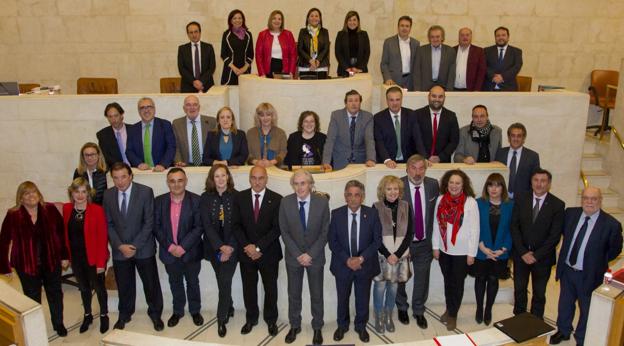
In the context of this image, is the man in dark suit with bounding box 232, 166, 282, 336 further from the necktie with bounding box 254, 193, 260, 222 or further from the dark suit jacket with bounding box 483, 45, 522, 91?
the dark suit jacket with bounding box 483, 45, 522, 91

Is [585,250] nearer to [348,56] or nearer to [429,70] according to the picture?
[429,70]

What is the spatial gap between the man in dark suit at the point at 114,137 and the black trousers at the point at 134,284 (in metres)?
1.25

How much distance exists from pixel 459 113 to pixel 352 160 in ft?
6.38

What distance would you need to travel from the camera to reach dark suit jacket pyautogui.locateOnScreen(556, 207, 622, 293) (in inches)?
202

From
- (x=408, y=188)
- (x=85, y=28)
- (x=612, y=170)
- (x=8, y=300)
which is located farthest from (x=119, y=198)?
(x=612, y=170)

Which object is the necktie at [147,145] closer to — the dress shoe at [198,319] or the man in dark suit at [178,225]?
the man in dark suit at [178,225]

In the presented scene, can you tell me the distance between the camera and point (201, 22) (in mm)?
9883

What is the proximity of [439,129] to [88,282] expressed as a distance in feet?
13.1

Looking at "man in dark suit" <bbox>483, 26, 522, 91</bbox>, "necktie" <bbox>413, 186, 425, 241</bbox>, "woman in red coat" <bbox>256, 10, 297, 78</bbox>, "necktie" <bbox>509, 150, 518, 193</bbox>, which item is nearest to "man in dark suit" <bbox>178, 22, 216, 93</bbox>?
"woman in red coat" <bbox>256, 10, 297, 78</bbox>

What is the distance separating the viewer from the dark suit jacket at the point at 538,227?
5.42 metres

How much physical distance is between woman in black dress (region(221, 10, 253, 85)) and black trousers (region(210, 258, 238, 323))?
3.12 metres

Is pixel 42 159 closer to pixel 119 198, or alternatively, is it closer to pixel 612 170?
pixel 119 198

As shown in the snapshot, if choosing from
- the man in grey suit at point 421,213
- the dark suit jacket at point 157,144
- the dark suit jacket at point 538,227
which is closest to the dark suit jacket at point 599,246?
the dark suit jacket at point 538,227

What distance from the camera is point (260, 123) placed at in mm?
6363
